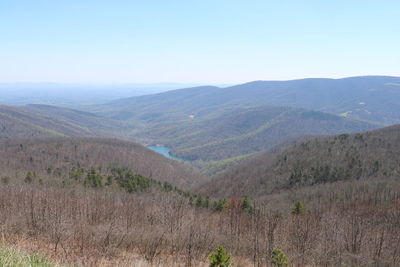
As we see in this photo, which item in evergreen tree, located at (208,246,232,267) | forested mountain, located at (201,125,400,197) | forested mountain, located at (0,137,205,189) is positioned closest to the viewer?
evergreen tree, located at (208,246,232,267)

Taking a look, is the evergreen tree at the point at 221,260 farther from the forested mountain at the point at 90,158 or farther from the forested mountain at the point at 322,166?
the forested mountain at the point at 90,158

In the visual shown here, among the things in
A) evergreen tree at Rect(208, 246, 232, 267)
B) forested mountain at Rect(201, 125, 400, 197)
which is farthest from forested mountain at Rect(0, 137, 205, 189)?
evergreen tree at Rect(208, 246, 232, 267)

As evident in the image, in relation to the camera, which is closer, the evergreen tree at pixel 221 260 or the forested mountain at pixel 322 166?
the evergreen tree at pixel 221 260

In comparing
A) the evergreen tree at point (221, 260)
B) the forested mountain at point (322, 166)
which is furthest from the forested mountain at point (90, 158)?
the evergreen tree at point (221, 260)

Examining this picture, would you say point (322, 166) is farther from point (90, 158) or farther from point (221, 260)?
point (90, 158)

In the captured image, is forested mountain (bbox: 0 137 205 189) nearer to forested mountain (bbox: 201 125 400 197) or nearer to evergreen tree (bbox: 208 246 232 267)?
forested mountain (bbox: 201 125 400 197)

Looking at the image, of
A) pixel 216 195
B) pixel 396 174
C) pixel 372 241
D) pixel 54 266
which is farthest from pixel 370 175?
pixel 54 266
